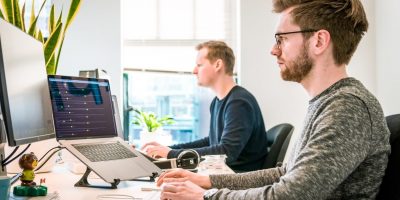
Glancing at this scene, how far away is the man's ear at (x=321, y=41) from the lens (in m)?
1.18

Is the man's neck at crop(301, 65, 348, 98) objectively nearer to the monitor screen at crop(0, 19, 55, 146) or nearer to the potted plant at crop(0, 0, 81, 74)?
the monitor screen at crop(0, 19, 55, 146)

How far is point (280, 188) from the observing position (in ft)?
3.23

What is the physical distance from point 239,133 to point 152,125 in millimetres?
1257

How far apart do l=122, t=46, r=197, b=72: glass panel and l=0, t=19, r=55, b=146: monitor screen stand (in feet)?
6.87

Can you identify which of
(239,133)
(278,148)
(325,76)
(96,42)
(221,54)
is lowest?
(278,148)

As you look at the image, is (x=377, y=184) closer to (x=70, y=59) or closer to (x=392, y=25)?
(x=392, y=25)

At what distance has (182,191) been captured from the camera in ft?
3.81

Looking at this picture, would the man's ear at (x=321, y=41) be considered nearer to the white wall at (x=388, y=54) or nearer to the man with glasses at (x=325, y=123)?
the man with glasses at (x=325, y=123)

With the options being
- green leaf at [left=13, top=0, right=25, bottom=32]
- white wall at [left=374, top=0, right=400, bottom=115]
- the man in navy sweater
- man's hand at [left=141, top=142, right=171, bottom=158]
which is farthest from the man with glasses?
white wall at [left=374, top=0, right=400, bottom=115]

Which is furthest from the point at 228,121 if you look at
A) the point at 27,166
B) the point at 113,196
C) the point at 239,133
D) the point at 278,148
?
the point at 27,166

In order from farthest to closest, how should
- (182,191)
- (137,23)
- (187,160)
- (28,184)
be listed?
(137,23), (187,160), (28,184), (182,191)

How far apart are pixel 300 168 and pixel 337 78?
0.34 metres

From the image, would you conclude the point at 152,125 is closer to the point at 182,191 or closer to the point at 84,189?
the point at 84,189

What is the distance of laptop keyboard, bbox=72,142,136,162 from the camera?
148cm
